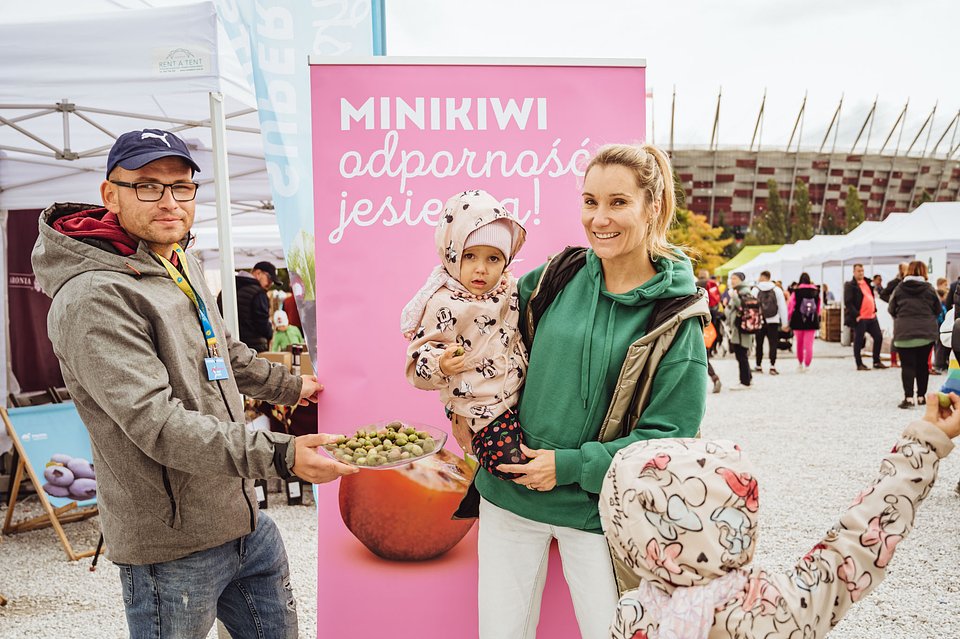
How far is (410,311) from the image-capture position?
172cm

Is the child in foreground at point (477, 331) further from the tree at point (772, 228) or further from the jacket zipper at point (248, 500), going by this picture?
the tree at point (772, 228)

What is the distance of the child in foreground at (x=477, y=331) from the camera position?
5.35 ft

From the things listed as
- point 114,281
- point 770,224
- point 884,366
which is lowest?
point 884,366

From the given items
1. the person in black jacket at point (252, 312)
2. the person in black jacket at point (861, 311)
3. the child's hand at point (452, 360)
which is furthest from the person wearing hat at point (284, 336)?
the person in black jacket at point (861, 311)

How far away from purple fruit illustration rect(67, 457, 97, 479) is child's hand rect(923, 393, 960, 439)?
4.42 metres

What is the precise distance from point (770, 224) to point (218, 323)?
54158mm

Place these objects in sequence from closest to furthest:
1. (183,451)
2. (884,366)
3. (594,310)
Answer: (183,451) < (594,310) < (884,366)

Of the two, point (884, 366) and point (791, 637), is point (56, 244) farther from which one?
point (884, 366)

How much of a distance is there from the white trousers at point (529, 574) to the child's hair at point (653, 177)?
786 millimetres

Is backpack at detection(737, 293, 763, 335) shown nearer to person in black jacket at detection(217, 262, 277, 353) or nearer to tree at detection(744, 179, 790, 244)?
person in black jacket at detection(217, 262, 277, 353)

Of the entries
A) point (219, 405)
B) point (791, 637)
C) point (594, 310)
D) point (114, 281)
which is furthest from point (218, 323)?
point (791, 637)

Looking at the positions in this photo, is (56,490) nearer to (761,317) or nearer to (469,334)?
(469,334)

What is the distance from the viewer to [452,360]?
5.18ft

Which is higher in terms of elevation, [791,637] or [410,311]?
[410,311]
